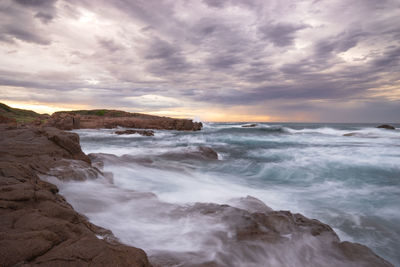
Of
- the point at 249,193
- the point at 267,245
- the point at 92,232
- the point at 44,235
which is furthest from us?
the point at 249,193

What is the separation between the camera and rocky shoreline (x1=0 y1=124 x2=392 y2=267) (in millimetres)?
1830

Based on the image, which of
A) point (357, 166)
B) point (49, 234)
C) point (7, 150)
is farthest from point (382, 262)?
point (357, 166)

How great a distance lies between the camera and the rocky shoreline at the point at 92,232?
1830 millimetres

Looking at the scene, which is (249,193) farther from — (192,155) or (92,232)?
(92,232)

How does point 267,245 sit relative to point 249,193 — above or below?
above

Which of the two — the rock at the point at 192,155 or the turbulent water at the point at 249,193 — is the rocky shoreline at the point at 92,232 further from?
the rock at the point at 192,155

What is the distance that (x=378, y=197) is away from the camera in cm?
698

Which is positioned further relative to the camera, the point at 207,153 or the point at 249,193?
the point at 207,153

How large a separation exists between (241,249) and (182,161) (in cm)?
776

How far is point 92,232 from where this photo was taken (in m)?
2.59

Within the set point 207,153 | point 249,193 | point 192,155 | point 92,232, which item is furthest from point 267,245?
point 207,153

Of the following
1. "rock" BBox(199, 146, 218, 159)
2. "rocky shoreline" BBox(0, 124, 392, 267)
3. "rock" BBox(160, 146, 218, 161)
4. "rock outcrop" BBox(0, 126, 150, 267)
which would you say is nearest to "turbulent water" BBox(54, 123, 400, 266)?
"rock" BBox(160, 146, 218, 161)

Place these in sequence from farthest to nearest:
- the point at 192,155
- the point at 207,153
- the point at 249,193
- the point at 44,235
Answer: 1. the point at 207,153
2. the point at 192,155
3. the point at 249,193
4. the point at 44,235

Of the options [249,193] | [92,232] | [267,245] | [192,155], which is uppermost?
[92,232]
